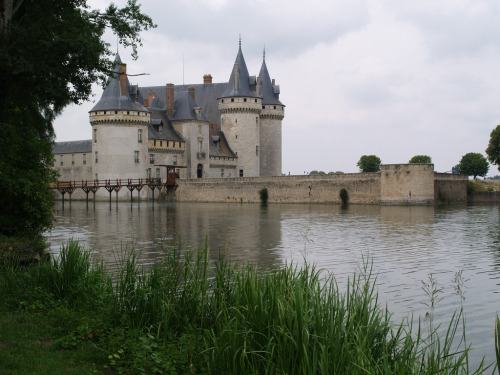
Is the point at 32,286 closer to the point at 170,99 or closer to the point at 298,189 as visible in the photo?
the point at 298,189

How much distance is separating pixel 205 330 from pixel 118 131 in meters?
42.0

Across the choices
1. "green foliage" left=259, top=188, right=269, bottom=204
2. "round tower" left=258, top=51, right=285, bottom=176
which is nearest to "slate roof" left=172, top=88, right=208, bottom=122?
"round tower" left=258, top=51, right=285, bottom=176

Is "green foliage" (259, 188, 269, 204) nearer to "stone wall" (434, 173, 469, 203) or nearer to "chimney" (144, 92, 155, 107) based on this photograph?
"stone wall" (434, 173, 469, 203)

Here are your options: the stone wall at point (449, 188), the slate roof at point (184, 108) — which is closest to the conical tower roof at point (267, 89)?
the slate roof at point (184, 108)

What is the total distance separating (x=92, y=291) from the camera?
23.2 feet

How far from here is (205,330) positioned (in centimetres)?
551

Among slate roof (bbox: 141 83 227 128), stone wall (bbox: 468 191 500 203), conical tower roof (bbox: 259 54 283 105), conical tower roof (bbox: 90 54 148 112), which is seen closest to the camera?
conical tower roof (bbox: 90 54 148 112)

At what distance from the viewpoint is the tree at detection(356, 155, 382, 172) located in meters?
68.2

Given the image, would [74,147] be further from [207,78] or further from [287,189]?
[287,189]

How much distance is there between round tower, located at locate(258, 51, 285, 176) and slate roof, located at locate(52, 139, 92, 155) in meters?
15.6

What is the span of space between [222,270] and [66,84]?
5724mm

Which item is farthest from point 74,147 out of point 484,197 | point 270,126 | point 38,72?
point 38,72

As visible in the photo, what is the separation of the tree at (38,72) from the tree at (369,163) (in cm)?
5762

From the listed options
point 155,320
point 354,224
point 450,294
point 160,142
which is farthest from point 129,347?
point 160,142
